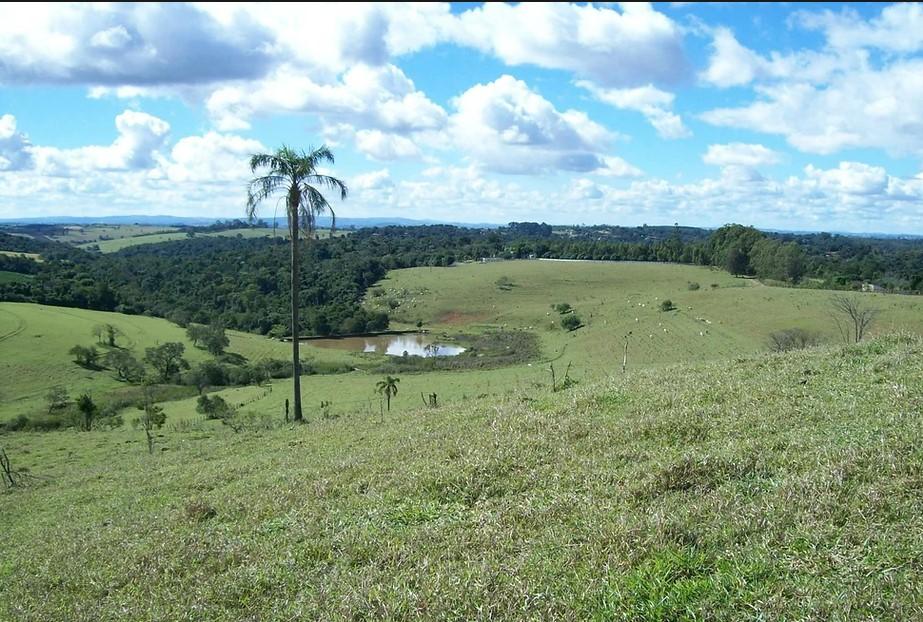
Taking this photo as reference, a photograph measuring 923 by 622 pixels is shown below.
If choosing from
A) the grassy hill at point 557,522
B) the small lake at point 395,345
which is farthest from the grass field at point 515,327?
the grassy hill at point 557,522

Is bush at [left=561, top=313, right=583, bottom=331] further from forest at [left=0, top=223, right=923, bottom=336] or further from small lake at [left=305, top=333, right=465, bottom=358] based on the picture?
forest at [left=0, top=223, right=923, bottom=336]

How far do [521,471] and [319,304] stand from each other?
3966 inches

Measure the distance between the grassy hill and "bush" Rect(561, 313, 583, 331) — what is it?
64.2 metres

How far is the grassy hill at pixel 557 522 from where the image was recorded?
16.4ft

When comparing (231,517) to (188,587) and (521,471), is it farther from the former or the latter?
(521,471)

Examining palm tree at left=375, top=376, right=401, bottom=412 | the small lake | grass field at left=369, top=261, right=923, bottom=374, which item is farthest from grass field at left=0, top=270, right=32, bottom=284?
palm tree at left=375, top=376, right=401, bottom=412

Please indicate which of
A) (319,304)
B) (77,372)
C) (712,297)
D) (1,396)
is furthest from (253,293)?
(712,297)

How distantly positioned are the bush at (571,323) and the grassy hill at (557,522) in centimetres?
6419

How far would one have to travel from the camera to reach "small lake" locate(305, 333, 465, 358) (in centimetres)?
Result: 7525

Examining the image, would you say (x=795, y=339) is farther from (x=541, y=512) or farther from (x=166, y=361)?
(x=166, y=361)

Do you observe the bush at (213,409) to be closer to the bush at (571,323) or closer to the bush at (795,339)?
the bush at (795,339)

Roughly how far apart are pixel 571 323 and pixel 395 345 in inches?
892

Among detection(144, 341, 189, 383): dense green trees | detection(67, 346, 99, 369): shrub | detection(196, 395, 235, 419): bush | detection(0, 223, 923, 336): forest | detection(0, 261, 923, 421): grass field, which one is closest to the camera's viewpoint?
detection(196, 395, 235, 419): bush

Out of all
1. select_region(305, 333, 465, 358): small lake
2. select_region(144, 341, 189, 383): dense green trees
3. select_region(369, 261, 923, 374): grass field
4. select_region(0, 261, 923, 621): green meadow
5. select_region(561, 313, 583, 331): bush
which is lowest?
select_region(305, 333, 465, 358): small lake
